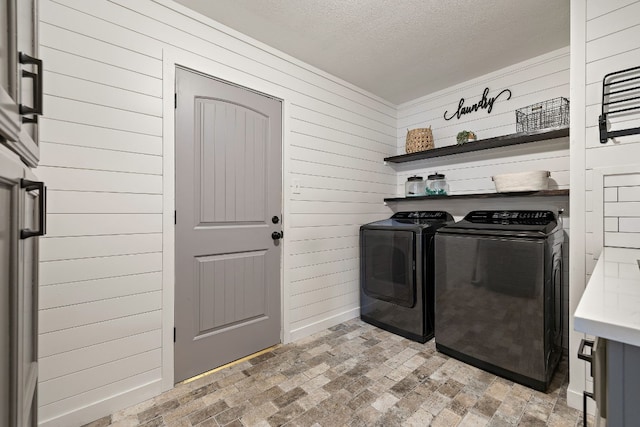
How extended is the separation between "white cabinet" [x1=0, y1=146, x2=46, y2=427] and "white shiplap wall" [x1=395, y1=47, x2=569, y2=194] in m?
3.07

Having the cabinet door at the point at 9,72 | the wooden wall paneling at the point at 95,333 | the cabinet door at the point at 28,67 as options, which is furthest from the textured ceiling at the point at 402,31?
the wooden wall paneling at the point at 95,333

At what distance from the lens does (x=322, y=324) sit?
8.91 feet

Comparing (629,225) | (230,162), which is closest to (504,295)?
(629,225)

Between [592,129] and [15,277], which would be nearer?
[15,277]

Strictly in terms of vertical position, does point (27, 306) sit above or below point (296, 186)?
below

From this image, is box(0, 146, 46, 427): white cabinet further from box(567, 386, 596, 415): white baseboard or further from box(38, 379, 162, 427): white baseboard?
box(567, 386, 596, 415): white baseboard

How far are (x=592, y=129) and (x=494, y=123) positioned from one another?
1164 mm

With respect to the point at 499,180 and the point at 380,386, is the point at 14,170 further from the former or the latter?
the point at 499,180

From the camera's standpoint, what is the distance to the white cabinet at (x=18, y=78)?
0.64m

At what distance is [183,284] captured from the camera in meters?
1.90

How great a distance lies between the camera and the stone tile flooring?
61.3 inches

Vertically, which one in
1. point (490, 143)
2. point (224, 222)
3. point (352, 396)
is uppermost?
point (490, 143)

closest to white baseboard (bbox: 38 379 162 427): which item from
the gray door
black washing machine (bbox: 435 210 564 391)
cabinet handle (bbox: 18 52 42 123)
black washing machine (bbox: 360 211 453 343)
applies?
the gray door

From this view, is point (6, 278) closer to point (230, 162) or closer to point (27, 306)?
point (27, 306)
